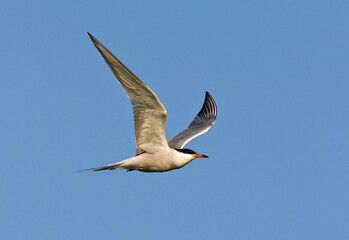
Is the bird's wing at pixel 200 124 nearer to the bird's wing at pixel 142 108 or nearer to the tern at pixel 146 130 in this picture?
the tern at pixel 146 130

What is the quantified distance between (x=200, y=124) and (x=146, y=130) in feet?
14.3

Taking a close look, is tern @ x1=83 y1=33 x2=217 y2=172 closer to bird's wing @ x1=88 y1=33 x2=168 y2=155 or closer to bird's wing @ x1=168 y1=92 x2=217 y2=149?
bird's wing @ x1=88 y1=33 x2=168 y2=155

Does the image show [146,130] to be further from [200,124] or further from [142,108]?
[200,124]

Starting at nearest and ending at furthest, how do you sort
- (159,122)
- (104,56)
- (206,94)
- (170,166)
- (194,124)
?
(104,56) → (159,122) → (170,166) → (194,124) → (206,94)

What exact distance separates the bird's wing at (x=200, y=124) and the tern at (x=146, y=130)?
6.16 feet

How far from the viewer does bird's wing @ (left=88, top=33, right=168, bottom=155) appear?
8406 millimetres

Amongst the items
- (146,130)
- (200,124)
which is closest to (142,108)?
(146,130)

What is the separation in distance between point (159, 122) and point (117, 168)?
156 cm

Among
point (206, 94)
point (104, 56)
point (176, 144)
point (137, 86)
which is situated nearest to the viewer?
point (104, 56)

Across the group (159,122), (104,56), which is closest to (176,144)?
(159,122)

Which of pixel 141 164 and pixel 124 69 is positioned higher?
pixel 124 69

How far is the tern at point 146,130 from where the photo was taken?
28.2ft

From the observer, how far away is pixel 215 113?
576 inches

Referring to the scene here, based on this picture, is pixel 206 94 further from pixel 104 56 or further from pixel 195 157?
pixel 104 56
